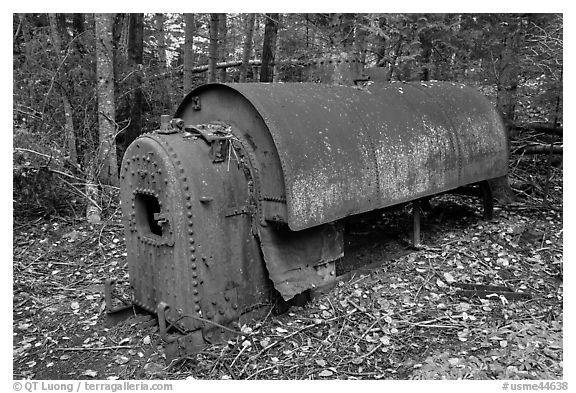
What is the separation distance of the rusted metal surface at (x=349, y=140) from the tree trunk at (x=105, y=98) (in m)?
3.12

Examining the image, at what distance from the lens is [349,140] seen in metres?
4.92

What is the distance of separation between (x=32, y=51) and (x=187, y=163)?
665 cm

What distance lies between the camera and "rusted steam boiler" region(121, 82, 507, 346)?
425 centimetres

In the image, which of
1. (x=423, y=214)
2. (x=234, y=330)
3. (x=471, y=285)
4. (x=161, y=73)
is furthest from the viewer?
(x=161, y=73)

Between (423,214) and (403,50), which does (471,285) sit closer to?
(423,214)

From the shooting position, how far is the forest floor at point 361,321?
13.5ft

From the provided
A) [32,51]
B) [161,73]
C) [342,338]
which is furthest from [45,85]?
[342,338]

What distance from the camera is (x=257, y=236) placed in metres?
4.62

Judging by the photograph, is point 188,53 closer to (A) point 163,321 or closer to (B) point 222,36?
(B) point 222,36

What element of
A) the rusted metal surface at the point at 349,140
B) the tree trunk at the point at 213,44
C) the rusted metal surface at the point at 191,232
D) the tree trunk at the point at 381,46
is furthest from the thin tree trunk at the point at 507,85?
the tree trunk at the point at 213,44

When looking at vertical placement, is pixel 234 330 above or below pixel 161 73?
below

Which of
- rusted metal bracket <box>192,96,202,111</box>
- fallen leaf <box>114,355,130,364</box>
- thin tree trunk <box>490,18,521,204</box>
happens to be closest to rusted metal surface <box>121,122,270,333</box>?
fallen leaf <box>114,355,130,364</box>

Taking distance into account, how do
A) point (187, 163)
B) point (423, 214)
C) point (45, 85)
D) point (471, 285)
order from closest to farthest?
1. point (187, 163)
2. point (471, 285)
3. point (423, 214)
4. point (45, 85)

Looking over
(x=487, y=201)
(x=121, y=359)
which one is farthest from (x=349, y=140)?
(x=487, y=201)
